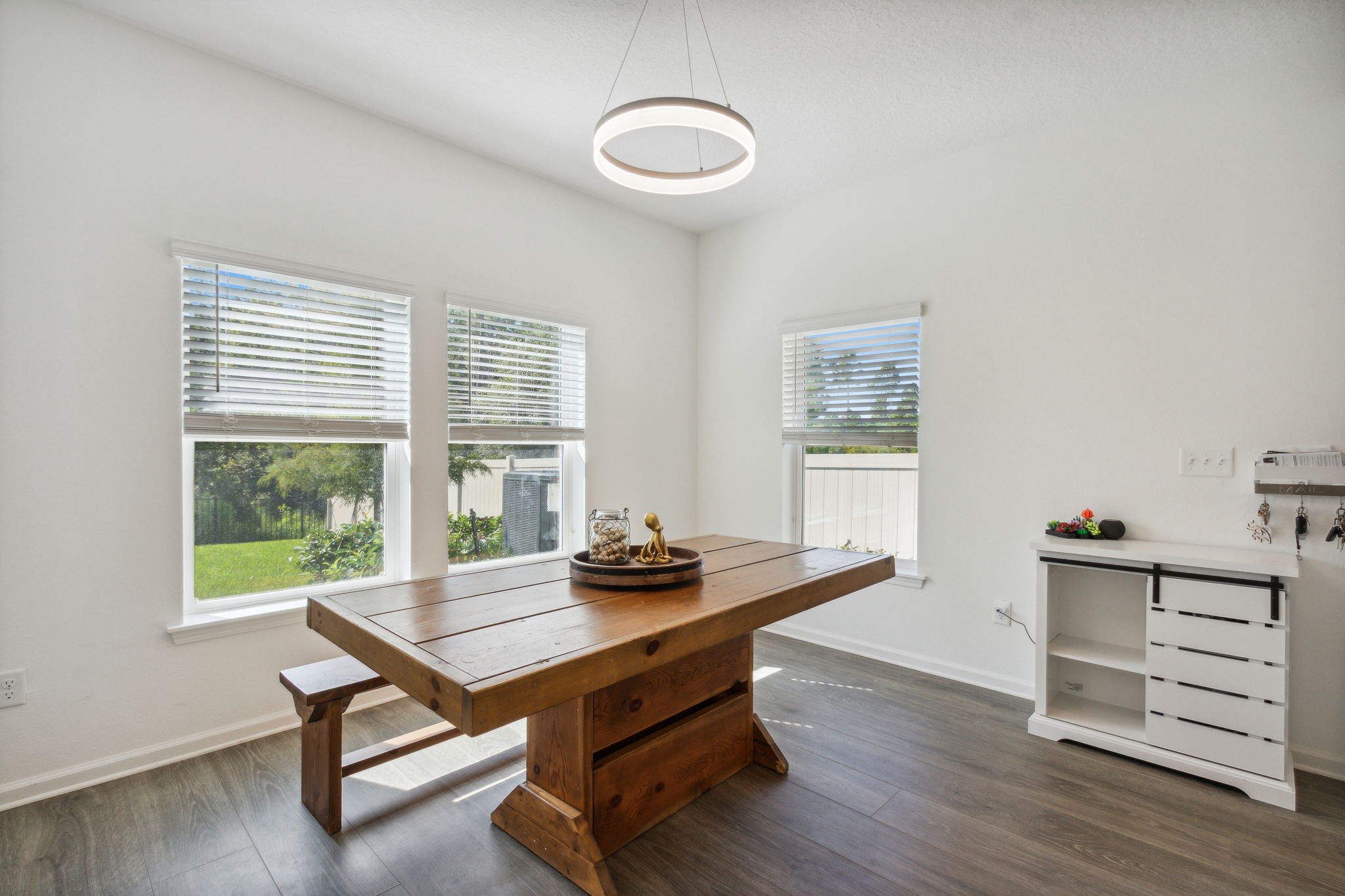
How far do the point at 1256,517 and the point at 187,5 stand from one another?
4478 mm

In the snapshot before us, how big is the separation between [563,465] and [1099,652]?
9.34 ft

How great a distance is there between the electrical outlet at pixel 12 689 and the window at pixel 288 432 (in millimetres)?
501

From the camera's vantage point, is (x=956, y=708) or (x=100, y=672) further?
(x=956, y=708)

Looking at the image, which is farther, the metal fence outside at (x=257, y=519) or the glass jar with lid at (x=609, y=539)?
the metal fence outside at (x=257, y=519)

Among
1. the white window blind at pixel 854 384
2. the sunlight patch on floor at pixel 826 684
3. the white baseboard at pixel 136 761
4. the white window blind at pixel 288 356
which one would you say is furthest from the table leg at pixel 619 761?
the white window blind at pixel 854 384

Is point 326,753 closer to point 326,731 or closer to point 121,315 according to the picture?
point 326,731

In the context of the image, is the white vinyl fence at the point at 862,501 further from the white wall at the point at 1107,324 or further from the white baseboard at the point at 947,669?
the white baseboard at the point at 947,669

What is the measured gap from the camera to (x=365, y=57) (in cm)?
254

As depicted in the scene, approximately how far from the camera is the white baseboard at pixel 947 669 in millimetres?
2404

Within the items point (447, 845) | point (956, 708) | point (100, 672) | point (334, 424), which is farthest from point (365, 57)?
point (956, 708)

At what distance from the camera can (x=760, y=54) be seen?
252 cm

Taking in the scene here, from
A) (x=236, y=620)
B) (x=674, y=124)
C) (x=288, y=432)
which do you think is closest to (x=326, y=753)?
(x=236, y=620)

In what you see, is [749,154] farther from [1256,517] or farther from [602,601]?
[1256,517]

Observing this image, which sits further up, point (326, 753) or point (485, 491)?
point (485, 491)
